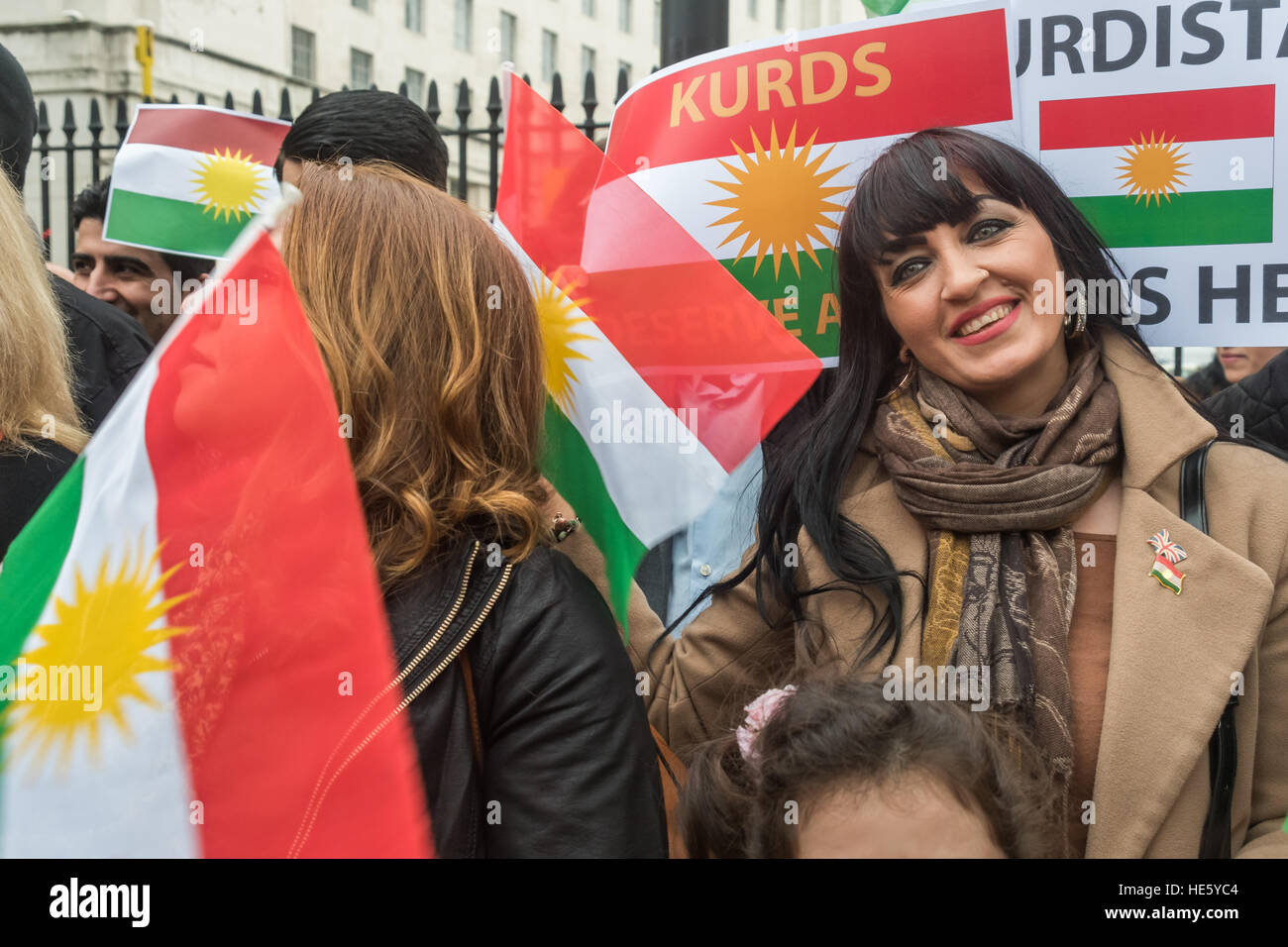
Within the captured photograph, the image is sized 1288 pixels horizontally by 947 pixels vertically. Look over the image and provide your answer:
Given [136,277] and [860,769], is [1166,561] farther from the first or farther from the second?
[136,277]

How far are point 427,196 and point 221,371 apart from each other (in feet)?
1.31

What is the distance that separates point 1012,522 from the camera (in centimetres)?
192

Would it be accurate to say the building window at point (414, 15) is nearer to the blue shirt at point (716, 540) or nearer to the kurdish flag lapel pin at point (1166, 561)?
the blue shirt at point (716, 540)

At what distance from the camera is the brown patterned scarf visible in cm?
184

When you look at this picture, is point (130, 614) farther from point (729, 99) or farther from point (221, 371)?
point (729, 99)

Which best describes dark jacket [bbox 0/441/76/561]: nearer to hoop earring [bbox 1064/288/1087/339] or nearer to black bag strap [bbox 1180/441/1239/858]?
hoop earring [bbox 1064/288/1087/339]

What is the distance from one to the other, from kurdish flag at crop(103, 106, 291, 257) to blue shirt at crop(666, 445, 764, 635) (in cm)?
191

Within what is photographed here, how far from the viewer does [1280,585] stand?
6.13 ft

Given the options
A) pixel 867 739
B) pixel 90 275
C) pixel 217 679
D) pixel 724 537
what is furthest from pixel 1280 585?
pixel 90 275

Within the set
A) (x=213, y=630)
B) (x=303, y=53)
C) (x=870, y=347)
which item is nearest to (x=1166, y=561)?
(x=870, y=347)

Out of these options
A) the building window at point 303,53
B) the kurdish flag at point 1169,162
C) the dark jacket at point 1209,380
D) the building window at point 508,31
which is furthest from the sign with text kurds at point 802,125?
the building window at point 508,31

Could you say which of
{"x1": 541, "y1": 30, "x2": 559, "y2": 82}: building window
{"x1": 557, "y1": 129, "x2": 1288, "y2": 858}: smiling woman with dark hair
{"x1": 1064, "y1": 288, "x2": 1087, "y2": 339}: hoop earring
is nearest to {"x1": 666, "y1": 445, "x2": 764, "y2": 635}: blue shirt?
{"x1": 557, "y1": 129, "x2": 1288, "y2": 858}: smiling woman with dark hair

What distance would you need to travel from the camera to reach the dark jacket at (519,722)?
56.2 inches

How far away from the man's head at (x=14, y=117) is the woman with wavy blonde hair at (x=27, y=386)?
0.60 m
